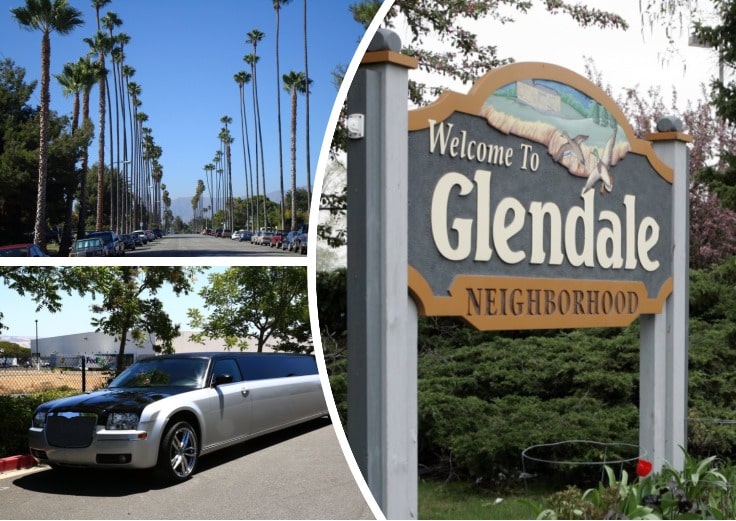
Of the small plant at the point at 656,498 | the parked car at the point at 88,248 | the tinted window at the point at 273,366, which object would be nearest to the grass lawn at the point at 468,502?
the small plant at the point at 656,498


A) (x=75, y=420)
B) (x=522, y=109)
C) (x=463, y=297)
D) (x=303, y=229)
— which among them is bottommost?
(x=75, y=420)

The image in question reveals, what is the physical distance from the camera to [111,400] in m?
5.72

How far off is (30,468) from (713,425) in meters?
5.55

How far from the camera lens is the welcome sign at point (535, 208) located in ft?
14.5

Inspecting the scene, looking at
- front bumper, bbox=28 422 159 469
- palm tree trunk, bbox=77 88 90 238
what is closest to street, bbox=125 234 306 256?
palm tree trunk, bbox=77 88 90 238

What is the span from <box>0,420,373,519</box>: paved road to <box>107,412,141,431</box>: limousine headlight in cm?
38

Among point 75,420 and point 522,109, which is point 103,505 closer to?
point 75,420

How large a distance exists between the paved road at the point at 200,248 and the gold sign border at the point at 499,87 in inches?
73.9

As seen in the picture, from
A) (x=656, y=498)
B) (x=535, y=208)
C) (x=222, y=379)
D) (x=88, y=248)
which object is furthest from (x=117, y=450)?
(x=656, y=498)

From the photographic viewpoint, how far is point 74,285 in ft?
21.0

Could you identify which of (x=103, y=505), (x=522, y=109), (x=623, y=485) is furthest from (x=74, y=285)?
(x=623, y=485)

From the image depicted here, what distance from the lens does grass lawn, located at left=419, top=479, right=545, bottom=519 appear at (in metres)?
6.64

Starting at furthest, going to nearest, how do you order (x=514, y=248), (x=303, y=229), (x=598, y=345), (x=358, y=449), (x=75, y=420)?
(x=598, y=345) < (x=303, y=229) < (x=75, y=420) < (x=514, y=248) < (x=358, y=449)

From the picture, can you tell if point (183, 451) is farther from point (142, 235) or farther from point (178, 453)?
point (142, 235)
